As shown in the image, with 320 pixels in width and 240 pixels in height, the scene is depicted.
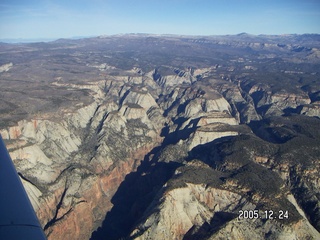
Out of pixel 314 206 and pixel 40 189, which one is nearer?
pixel 314 206

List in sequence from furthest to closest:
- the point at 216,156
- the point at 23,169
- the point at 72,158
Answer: the point at 72,158, the point at 216,156, the point at 23,169

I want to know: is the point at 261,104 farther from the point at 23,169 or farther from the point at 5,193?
the point at 5,193

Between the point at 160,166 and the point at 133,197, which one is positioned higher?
the point at 160,166

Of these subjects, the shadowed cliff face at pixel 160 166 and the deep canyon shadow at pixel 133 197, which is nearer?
the shadowed cliff face at pixel 160 166

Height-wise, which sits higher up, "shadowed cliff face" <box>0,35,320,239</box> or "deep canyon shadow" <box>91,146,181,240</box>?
"shadowed cliff face" <box>0,35,320,239</box>

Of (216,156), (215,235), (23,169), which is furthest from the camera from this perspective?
(216,156)

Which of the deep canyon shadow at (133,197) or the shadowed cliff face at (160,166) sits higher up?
the shadowed cliff face at (160,166)

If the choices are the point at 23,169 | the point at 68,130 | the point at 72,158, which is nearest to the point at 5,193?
the point at 23,169

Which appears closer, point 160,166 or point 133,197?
point 133,197

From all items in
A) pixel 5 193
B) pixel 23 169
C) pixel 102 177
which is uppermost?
pixel 5 193

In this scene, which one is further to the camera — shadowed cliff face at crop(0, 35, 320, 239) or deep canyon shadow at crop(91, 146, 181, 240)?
deep canyon shadow at crop(91, 146, 181, 240)

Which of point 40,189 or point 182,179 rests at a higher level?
point 182,179
